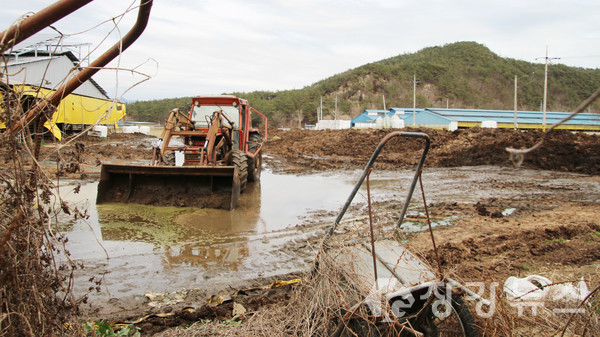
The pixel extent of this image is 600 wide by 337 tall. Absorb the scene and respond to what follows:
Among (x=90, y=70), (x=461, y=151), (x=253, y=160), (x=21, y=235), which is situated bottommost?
(x=461, y=151)

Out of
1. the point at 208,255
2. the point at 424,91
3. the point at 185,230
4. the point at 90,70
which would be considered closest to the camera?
the point at 90,70

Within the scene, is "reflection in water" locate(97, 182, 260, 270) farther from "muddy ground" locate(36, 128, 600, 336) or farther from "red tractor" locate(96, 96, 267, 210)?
"muddy ground" locate(36, 128, 600, 336)

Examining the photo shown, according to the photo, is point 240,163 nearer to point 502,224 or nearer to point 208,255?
point 208,255

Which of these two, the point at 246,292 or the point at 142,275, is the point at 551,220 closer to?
the point at 246,292

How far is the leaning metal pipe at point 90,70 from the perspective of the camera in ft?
6.02

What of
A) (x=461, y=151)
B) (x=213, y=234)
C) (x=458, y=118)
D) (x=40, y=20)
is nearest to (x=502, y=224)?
(x=213, y=234)

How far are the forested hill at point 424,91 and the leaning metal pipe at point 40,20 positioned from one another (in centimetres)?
7075

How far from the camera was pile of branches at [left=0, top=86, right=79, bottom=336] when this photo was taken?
6.04ft

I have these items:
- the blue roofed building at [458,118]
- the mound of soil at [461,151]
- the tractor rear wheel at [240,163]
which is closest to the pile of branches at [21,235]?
the tractor rear wheel at [240,163]

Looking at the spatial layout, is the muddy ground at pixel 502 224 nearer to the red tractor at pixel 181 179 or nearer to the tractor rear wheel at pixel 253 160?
the red tractor at pixel 181 179

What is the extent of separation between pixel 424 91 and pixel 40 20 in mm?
90650

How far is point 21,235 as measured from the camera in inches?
75.9

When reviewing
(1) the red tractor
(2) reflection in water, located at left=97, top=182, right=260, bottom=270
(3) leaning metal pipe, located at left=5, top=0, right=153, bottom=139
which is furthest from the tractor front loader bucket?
(3) leaning metal pipe, located at left=5, top=0, right=153, bottom=139

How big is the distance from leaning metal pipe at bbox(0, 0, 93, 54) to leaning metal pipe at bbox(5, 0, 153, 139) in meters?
0.26
